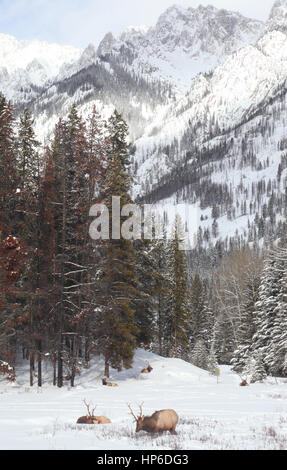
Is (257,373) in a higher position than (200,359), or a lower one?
higher

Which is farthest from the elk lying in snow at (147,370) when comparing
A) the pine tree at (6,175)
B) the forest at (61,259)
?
the pine tree at (6,175)

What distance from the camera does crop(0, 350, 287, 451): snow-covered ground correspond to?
817cm

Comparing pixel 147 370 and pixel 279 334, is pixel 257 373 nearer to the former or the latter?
pixel 279 334

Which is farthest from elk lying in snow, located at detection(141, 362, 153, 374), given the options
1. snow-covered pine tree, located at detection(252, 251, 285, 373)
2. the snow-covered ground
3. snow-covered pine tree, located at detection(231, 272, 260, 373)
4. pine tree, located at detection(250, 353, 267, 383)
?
snow-covered pine tree, located at detection(231, 272, 260, 373)

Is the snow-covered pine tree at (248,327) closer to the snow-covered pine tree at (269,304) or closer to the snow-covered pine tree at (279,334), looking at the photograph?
the snow-covered pine tree at (269,304)

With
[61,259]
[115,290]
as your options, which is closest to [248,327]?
[115,290]

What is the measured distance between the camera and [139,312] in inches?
1243

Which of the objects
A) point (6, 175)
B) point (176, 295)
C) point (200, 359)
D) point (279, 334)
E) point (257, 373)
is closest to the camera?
point (6, 175)

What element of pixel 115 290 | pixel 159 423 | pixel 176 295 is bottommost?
pixel 176 295

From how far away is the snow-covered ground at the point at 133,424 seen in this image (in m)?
8.17

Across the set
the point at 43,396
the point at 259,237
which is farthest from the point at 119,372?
the point at 259,237

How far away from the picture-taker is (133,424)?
35.6ft

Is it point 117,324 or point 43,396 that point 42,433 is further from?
point 117,324

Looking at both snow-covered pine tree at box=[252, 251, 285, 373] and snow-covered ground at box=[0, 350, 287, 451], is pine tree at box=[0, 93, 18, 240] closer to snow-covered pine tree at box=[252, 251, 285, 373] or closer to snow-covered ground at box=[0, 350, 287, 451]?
snow-covered ground at box=[0, 350, 287, 451]
